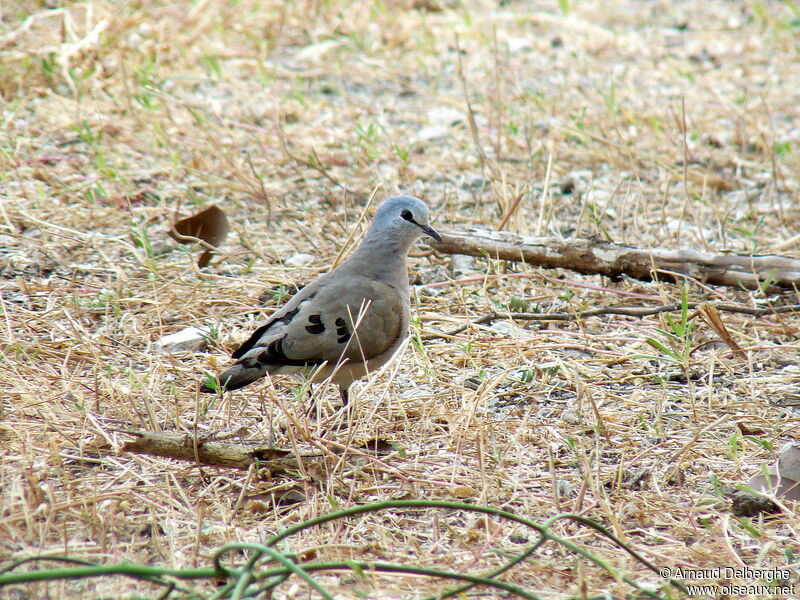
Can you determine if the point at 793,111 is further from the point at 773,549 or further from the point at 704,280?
the point at 773,549

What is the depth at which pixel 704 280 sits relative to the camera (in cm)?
431

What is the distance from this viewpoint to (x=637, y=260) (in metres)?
4.31

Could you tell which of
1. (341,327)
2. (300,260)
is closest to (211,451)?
(341,327)

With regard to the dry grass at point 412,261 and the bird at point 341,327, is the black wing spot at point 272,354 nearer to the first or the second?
the bird at point 341,327

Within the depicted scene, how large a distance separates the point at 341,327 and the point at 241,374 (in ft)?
1.40

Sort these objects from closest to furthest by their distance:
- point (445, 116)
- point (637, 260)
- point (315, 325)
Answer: point (315, 325) < point (637, 260) < point (445, 116)

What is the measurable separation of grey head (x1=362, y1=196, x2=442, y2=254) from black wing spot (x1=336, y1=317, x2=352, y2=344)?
50 centimetres

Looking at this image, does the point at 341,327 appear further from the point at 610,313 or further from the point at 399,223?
the point at 610,313

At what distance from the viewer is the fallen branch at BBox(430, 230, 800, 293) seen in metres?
4.24

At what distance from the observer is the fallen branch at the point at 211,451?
2.86 m

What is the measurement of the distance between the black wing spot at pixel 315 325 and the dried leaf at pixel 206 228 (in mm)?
1347

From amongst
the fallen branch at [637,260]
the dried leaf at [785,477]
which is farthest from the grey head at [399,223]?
the dried leaf at [785,477]

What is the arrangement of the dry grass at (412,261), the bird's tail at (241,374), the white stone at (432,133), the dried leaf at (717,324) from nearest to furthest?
the dry grass at (412,261) → the bird's tail at (241,374) → the dried leaf at (717,324) → the white stone at (432,133)

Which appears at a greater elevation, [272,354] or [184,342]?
[272,354]
